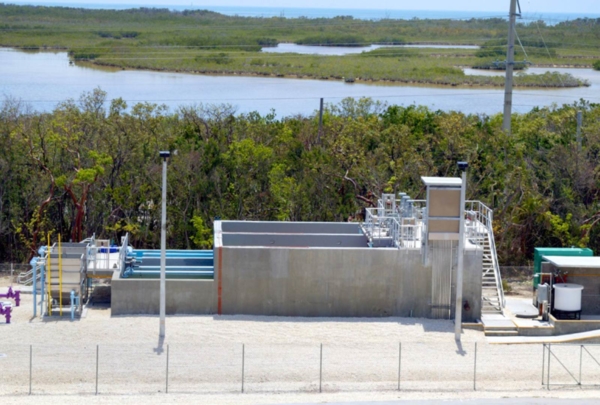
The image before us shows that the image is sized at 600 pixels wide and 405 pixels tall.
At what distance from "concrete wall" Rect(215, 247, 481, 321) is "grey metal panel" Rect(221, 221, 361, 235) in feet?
16.8

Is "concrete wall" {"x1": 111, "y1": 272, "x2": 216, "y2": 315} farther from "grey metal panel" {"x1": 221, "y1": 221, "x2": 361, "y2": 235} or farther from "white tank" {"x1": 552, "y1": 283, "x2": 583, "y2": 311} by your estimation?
"white tank" {"x1": 552, "y1": 283, "x2": 583, "y2": 311}

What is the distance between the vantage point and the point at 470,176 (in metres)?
43.7

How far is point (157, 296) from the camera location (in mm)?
30031

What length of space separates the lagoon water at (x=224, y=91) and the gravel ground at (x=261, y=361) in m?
51.2

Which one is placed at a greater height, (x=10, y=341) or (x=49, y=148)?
(x=49, y=148)

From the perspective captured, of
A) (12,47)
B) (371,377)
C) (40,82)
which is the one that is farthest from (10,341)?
(12,47)

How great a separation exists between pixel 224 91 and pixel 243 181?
56.0 meters

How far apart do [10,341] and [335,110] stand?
41.1 m

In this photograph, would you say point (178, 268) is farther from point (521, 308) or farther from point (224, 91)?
point (224, 91)

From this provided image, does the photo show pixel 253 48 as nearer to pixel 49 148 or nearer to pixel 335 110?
pixel 335 110

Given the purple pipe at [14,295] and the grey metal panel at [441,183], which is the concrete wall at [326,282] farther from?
the purple pipe at [14,295]

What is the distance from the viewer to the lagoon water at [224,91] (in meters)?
86.3

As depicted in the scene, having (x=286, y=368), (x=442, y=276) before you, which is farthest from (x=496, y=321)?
(x=286, y=368)

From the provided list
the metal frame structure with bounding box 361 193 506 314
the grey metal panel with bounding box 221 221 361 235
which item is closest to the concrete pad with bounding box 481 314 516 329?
the metal frame structure with bounding box 361 193 506 314
